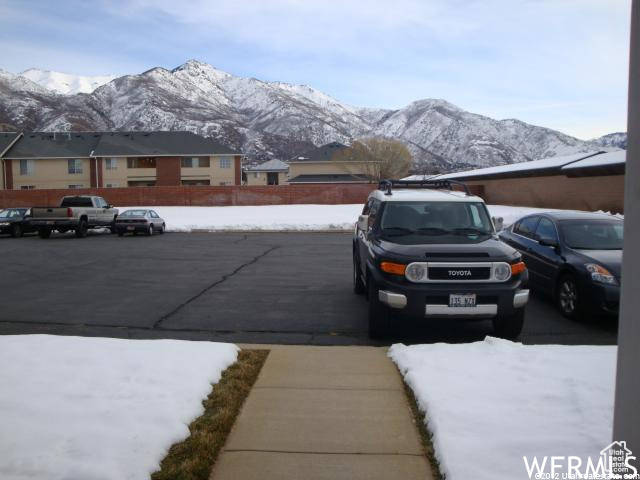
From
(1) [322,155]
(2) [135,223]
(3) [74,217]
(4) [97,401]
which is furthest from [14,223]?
(1) [322,155]

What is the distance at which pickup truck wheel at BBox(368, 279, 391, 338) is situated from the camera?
721 cm

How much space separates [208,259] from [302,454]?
1292 cm

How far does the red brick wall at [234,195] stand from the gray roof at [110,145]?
657 inches

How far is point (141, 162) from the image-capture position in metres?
62.8

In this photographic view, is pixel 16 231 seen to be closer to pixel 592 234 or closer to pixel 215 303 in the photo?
pixel 215 303

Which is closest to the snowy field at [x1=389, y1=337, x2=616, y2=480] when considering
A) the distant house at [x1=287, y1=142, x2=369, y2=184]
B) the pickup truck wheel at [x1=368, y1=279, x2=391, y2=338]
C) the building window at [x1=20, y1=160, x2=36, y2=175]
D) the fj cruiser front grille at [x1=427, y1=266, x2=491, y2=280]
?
the pickup truck wheel at [x1=368, y1=279, x2=391, y2=338]

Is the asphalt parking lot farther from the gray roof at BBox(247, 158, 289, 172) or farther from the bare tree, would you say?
the gray roof at BBox(247, 158, 289, 172)

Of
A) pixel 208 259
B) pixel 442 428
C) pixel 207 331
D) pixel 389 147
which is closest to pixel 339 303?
pixel 207 331

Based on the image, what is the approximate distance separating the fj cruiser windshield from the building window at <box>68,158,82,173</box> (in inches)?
2370

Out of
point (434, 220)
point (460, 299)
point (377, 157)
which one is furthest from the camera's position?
point (377, 157)

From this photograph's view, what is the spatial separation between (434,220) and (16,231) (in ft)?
80.2

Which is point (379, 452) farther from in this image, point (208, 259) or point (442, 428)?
point (208, 259)

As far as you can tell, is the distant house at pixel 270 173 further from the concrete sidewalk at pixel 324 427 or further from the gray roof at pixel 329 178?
the concrete sidewalk at pixel 324 427

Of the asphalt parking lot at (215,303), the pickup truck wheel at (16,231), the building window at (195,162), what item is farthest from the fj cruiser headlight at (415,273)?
the building window at (195,162)
